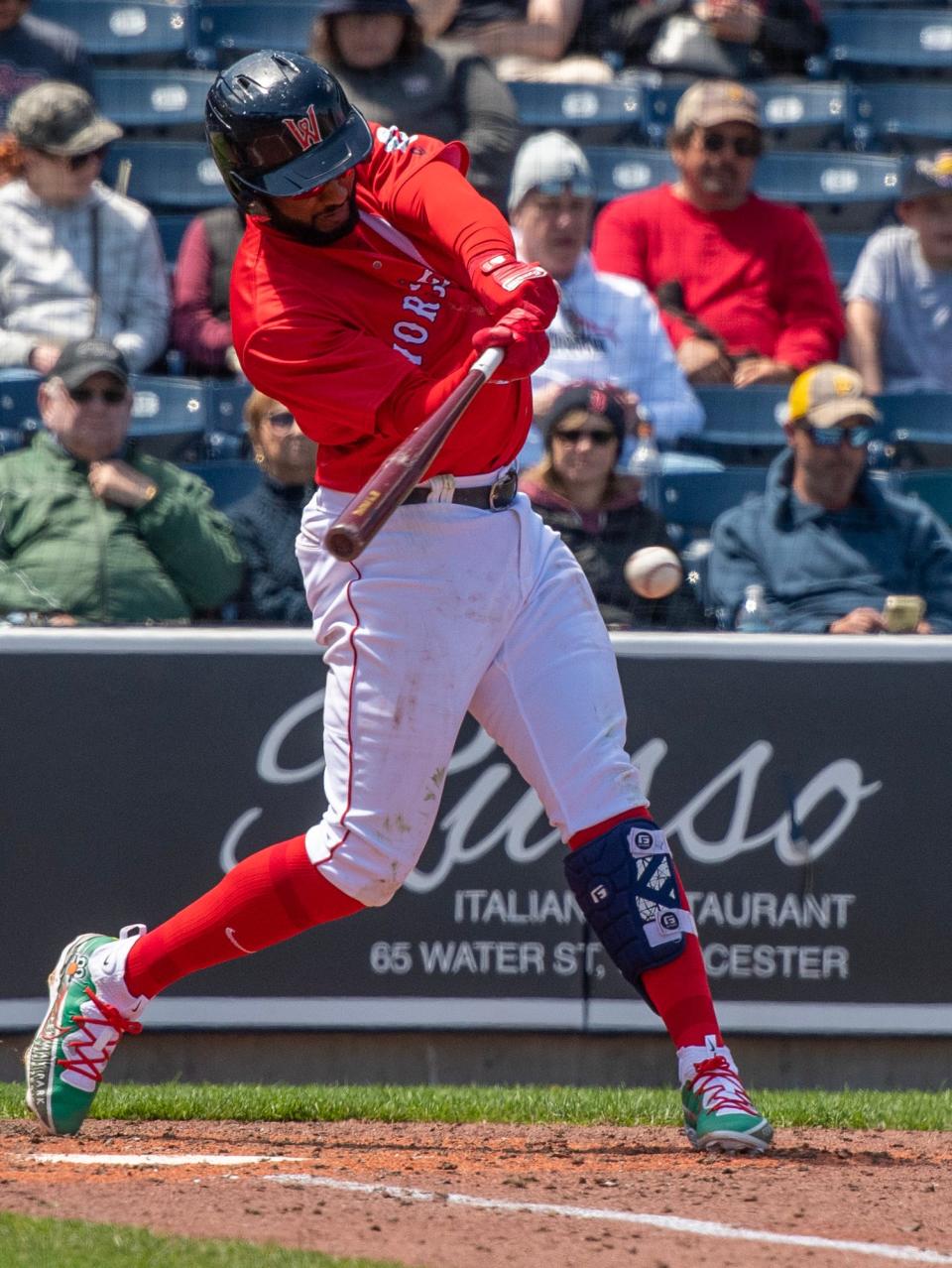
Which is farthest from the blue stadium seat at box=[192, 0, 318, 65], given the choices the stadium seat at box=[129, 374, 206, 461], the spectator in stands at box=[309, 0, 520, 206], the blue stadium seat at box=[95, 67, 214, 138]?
the stadium seat at box=[129, 374, 206, 461]

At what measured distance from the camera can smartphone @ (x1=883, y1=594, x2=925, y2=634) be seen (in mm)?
5340

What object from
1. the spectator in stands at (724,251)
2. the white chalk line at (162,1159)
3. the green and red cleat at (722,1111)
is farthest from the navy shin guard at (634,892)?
the spectator in stands at (724,251)

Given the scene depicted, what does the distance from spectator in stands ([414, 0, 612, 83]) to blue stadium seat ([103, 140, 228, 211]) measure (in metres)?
1.38

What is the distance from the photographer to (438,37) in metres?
8.45

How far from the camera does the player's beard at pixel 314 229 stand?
11.3ft

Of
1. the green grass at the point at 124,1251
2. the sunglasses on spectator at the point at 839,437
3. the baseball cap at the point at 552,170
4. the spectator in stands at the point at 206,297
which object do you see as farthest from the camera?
the spectator in stands at the point at 206,297

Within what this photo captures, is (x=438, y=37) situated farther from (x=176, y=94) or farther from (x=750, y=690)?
(x=750, y=690)

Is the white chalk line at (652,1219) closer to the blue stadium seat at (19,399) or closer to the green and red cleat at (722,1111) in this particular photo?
the green and red cleat at (722,1111)

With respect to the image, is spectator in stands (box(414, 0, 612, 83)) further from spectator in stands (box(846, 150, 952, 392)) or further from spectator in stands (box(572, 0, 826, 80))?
spectator in stands (box(846, 150, 952, 392))

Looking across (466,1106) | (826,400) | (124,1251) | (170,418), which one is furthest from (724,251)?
(124,1251)

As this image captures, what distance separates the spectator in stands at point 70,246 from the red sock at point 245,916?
11.4 feet

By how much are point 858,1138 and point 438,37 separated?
5897mm

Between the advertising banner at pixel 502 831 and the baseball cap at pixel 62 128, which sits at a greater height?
the baseball cap at pixel 62 128

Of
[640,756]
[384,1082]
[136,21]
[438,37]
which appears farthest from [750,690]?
[136,21]
